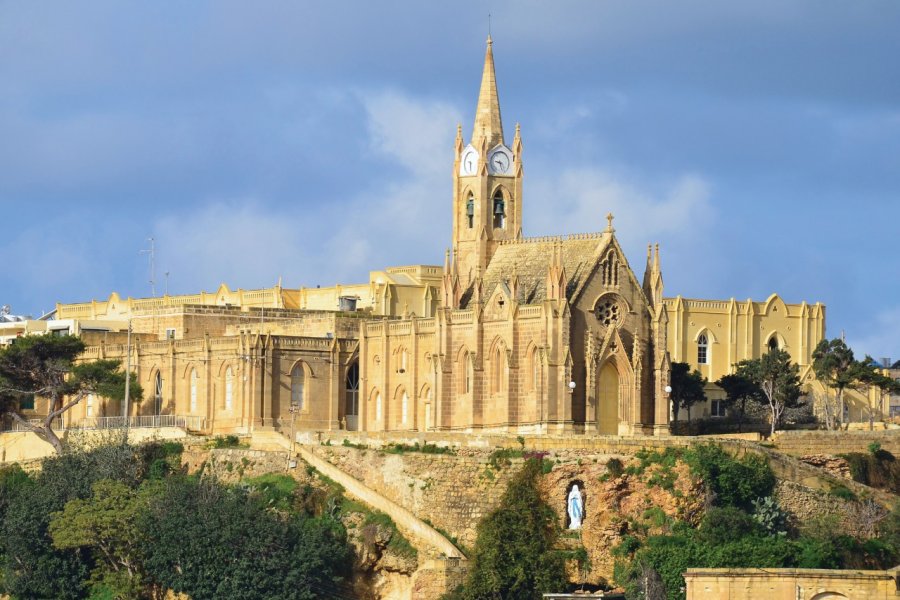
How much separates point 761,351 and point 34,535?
5419 cm

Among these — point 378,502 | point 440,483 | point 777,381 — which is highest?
point 777,381

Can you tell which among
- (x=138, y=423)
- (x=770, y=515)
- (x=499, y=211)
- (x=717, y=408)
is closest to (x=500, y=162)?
(x=499, y=211)

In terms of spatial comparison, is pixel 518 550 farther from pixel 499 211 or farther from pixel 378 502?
pixel 499 211

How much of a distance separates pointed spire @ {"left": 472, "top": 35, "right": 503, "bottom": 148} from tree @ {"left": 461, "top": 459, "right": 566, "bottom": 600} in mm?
24728

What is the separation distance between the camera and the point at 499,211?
12006 centimetres

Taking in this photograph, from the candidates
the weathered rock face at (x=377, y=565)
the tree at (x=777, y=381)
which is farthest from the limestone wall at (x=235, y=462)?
the tree at (x=777, y=381)

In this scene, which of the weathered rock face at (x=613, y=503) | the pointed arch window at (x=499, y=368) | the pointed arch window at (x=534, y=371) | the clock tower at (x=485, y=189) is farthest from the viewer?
the clock tower at (x=485, y=189)

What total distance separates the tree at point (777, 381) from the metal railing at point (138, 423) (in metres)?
26.2

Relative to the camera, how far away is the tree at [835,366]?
123 meters

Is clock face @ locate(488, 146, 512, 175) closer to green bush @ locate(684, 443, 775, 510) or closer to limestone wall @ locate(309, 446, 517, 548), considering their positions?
limestone wall @ locate(309, 446, 517, 548)

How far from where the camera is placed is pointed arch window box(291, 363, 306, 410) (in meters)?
125

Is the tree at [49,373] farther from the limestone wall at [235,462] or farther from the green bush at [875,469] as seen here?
the green bush at [875,469]

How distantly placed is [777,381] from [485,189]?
57.0 feet

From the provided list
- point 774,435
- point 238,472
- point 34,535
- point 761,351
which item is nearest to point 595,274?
point 774,435
